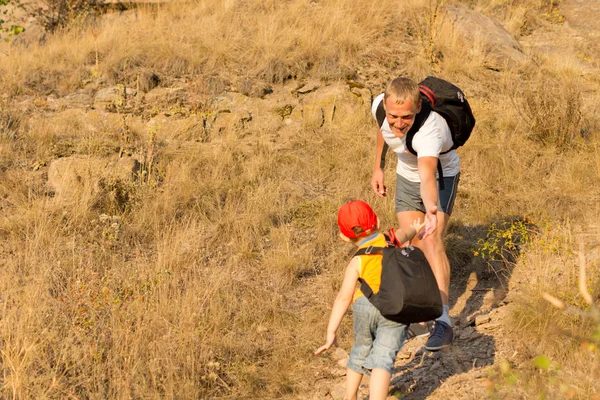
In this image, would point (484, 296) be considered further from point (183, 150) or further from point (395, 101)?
point (183, 150)

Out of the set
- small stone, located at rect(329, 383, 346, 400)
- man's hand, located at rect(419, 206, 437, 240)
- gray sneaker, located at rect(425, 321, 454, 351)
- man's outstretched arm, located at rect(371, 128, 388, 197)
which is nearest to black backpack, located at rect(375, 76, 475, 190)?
man's outstretched arm, located at rect(371, 128, 388, 197)

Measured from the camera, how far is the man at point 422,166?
387cm

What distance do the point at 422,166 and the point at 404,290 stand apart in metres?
0.93

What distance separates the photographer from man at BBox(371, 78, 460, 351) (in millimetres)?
3873

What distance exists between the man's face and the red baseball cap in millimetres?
733

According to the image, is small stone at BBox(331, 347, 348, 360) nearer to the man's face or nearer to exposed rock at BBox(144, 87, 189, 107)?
the man's face

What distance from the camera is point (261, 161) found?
7.38 meters

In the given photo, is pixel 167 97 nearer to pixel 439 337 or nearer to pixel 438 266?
pixel 438 266

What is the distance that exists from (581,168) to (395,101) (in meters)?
4.08

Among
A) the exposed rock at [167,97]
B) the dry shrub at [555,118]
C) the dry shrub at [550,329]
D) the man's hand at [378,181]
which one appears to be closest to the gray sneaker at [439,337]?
the dry shrub at [550,329]

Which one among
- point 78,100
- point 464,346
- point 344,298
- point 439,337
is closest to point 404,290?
point 344,298

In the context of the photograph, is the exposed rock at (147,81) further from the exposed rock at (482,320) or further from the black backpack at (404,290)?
the black backpack at (404,290)

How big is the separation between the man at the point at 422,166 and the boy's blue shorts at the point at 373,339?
544mm

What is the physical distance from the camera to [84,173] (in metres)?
6.51
